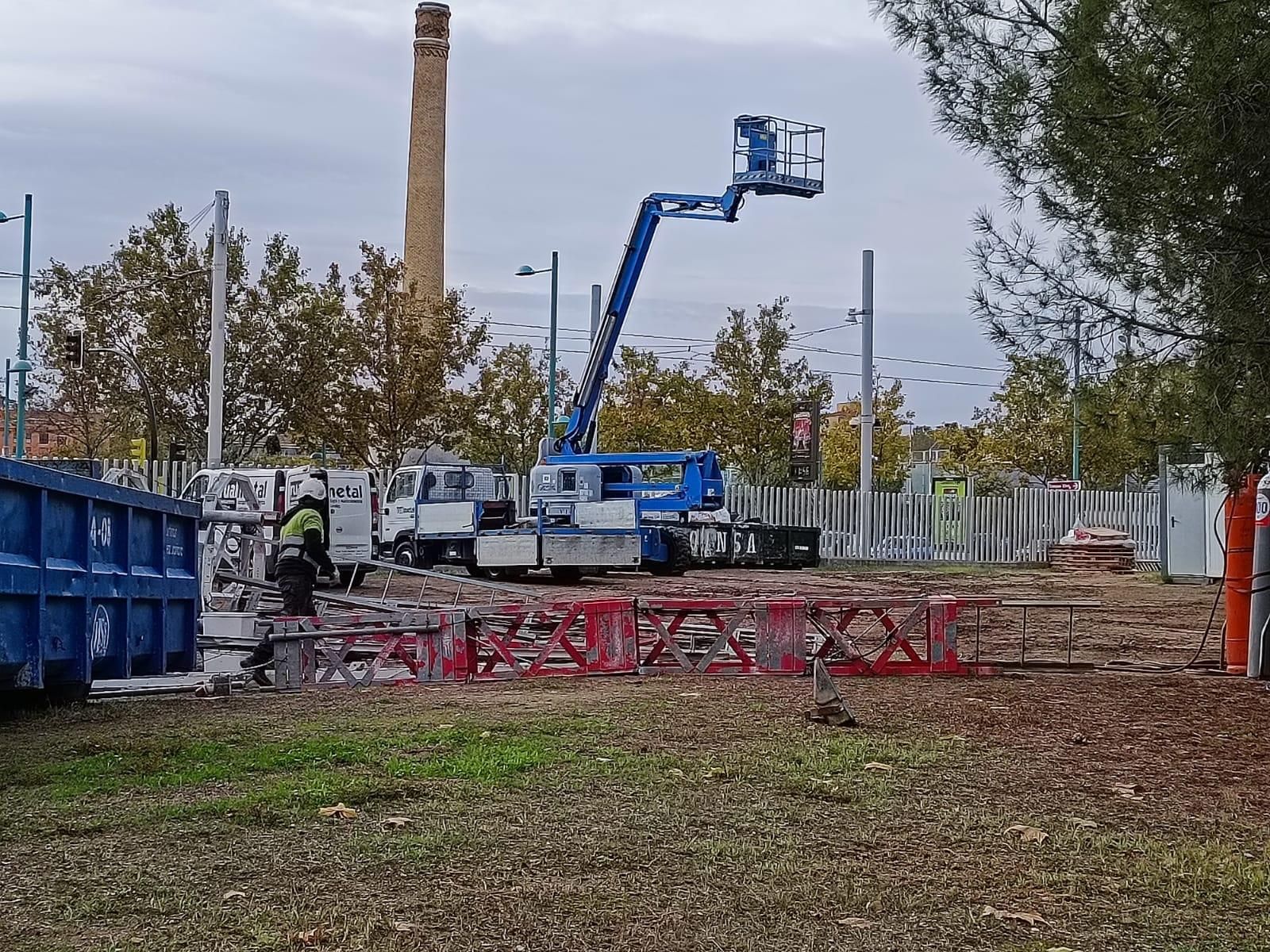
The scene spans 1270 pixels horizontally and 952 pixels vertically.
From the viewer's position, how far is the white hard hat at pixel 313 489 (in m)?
15.0

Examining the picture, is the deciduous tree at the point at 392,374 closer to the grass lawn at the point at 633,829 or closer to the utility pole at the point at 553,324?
the utility pole at the point at 553,324

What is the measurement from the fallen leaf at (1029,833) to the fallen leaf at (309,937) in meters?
3.31

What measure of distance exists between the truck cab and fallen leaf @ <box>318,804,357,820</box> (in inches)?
941

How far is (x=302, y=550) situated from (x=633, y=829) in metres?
8.67

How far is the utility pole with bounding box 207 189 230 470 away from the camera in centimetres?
2959

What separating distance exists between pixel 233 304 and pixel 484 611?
30.1m

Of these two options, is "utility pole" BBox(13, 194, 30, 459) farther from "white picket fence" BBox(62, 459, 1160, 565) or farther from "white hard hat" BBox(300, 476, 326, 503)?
"white hard hat" BBox(300, 476, 326, 503)

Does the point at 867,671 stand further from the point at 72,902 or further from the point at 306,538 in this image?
the point at 72,902

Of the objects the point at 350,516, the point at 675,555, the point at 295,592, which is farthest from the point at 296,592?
the point at 675,555

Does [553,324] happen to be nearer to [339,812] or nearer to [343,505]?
[343,505]

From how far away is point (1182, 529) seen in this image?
32312 millimetres

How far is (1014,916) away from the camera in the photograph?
5.60 m

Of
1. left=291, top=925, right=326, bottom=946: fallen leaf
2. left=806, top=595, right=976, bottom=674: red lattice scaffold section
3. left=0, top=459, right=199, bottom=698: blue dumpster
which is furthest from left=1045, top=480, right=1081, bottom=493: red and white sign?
left=291, top=925, right=326, bottom=946: fallen leaf

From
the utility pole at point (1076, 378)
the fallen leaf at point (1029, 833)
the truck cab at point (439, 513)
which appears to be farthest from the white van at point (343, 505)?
the fallen leaf at point (1029, 833)
